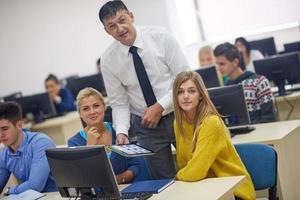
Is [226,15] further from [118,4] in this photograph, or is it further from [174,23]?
[118,4]

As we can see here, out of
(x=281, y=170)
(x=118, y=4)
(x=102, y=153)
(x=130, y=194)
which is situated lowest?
(x=281, y=170)

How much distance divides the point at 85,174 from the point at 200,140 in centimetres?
65

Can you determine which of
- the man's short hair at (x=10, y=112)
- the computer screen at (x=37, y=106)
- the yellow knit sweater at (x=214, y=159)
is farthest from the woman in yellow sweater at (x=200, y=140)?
the computer screen at (x=37, y=106)

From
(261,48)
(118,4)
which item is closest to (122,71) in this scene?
(118,4)

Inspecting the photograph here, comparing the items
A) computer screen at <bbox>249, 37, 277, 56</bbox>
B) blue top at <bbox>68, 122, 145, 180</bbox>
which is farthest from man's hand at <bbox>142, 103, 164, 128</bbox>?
computer screen at <bbox>249, 37, 277, 56</bbox>

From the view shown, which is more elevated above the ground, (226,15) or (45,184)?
(226,15)

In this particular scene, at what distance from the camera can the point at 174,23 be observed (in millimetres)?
9766

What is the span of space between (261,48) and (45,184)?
4.81 metres

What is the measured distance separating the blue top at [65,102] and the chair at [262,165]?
5.20 metres

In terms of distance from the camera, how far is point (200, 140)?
3076 millimetres

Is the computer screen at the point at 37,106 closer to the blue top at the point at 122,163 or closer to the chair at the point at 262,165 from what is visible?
the blue top at the point at 122,163

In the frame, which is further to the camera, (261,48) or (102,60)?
(261,48)

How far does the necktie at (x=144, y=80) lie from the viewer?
3.56 m

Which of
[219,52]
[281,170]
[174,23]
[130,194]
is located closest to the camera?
[130,194]
